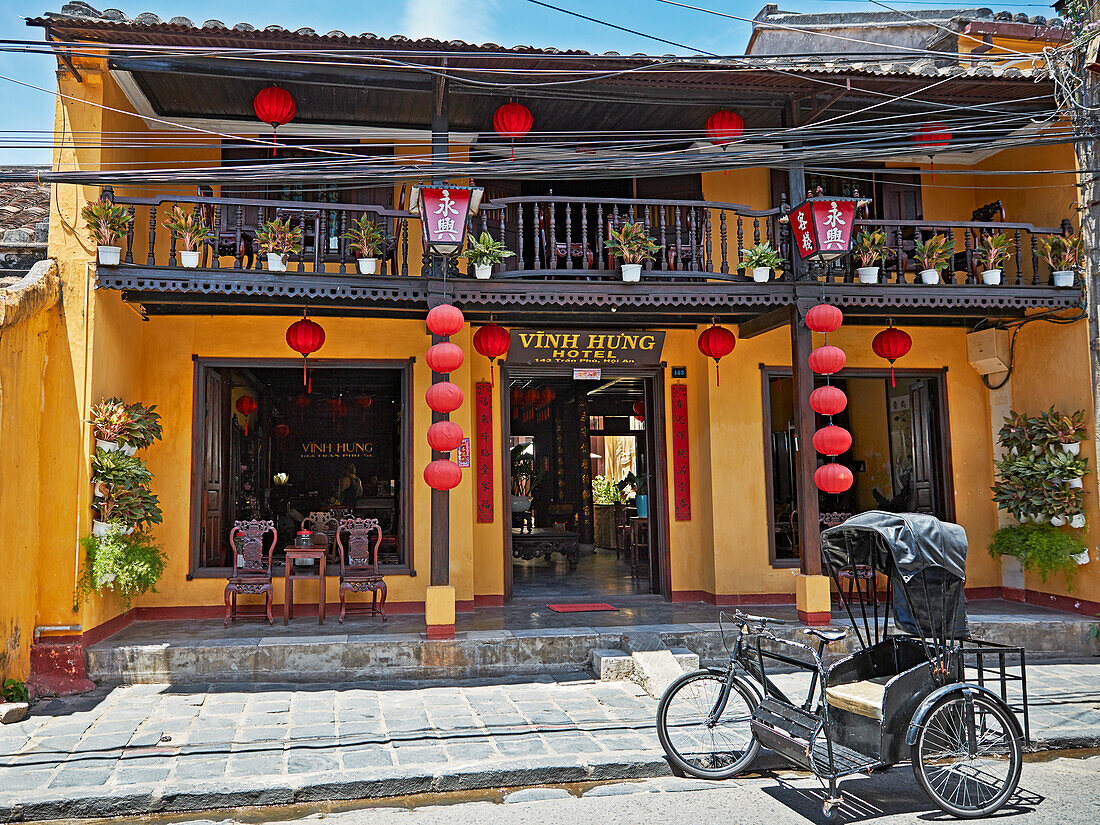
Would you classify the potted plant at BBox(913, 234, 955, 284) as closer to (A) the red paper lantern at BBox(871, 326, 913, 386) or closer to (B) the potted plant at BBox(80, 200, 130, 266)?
(A) the red paper lantern at BBox(871, 326, 913, 386)

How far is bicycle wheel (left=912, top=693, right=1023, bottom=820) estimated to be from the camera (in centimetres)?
480

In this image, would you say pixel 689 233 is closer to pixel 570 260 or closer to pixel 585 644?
pixel 570 260

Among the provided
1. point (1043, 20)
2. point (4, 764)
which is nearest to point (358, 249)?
point (4, 764)

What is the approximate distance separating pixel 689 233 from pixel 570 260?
162 cm

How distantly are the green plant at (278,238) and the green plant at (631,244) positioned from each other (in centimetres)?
320

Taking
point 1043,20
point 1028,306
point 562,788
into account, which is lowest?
point 562,788

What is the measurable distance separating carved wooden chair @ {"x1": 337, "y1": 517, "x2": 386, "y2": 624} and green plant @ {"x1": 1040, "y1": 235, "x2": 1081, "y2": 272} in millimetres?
8442

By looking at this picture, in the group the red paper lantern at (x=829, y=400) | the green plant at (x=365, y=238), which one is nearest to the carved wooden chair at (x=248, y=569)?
the green plant at (x=365, y=238)

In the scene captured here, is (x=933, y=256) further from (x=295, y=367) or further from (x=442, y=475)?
(x=295, y=367)

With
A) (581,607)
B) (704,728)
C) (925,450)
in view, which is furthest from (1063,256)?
(704,728)

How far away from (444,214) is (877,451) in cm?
943

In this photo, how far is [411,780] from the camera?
5.22 metres

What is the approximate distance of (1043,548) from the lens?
978cm

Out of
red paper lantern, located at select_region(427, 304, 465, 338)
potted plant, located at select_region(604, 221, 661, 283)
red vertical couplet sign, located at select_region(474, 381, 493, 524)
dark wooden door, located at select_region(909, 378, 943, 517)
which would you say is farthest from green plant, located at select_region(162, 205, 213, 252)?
dark wooden door, located at select_region(909, 378, 943, 517)
